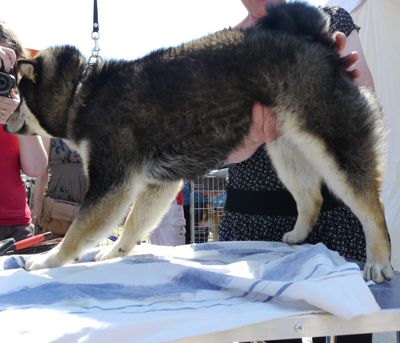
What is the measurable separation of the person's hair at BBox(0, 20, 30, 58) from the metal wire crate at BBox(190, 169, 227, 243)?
13.5ft

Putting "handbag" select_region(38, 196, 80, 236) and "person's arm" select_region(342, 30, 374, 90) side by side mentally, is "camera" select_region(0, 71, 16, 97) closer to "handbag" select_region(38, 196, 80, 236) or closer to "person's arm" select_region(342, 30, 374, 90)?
"person's arm" select_region(342, 30, 374, 90)

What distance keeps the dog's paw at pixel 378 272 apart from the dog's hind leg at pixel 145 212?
109 centimetres

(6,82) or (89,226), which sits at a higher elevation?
(6,82)

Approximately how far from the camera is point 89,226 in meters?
2.09

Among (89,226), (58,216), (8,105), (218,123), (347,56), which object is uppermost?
(347,56)

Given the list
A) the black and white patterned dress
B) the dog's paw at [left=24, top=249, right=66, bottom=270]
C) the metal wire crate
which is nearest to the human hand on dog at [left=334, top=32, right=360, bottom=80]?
the black and white patterned dress

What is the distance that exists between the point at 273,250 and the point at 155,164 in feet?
2.32

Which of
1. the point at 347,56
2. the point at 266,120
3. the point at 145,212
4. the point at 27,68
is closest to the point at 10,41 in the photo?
the point at 27,68

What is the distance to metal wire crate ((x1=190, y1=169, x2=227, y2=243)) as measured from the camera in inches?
264

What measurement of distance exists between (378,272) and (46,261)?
4.48 feet

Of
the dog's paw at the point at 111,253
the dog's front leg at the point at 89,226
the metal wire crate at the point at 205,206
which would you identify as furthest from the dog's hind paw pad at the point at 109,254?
the metal wire crate at the point at 205,206

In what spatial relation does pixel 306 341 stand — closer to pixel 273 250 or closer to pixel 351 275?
pixel 273 250

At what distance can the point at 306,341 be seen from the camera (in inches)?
155

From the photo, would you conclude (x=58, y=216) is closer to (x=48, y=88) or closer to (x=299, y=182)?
(x=48, y=88)
